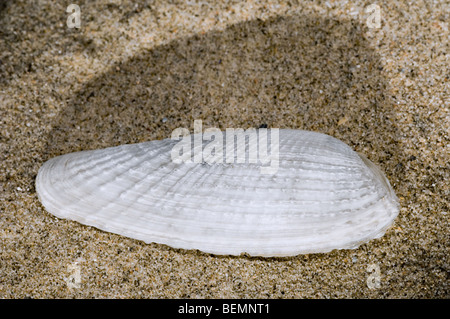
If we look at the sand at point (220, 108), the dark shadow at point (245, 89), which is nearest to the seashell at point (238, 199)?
the sand at point (220, 108)

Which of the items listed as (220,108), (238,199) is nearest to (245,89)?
(220,108)

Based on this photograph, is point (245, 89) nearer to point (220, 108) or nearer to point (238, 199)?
point (220, 108)

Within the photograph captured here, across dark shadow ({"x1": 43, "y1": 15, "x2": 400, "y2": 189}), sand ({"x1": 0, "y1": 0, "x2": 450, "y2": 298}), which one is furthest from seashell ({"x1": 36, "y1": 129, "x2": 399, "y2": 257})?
dark shadow ({"x1": 43, "y1": 15, "x2": 400, "y2": 189})

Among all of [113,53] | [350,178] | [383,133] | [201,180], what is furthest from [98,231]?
[383,133]

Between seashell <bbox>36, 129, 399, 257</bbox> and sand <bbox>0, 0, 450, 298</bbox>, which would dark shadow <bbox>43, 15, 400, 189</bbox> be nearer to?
sand <bbox>0, 0, 450, 298</bbox>

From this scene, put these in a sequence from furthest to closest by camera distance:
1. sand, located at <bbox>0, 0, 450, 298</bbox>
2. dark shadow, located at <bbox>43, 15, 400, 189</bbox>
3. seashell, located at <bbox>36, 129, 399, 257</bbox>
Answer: dark shadow, located at <bbox>43, 15, 400, 189</bbox> → sand, located at <bbox>0, 0, 450, 298</bbox> → seashell, located at <bbox>36, 129, 399, 257</bbox>

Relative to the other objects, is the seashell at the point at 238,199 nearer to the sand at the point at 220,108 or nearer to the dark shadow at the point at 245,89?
the sand at the point at 220,108

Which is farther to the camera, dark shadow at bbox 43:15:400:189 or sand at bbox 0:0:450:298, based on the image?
dark shadow at bbox 43:15:400:189
